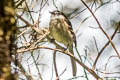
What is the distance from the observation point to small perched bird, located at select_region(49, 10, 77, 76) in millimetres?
4887

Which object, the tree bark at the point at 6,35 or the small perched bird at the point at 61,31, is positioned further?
the small perched bird at the point at 61,31

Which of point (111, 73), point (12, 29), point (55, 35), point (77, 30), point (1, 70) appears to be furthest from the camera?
point (55, 35)

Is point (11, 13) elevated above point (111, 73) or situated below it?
above

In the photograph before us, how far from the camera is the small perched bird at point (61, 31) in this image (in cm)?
489

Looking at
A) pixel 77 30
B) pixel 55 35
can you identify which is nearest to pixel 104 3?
pixel 77 30

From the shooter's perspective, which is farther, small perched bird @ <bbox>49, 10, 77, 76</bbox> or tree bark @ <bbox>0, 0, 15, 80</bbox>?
small perched bird @ <bbox>49, 10, 77, 76</bbox>

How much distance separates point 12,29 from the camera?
1.22 meters

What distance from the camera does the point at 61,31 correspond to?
5.13 meters

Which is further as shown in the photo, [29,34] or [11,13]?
[29,34]

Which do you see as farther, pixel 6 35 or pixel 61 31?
pixel 61 31

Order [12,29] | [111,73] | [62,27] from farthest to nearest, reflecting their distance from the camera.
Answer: [62,27] → [111,73] → [12,29]

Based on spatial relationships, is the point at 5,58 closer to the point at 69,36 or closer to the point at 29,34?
the point at 29,34

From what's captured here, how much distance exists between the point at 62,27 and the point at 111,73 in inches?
96.2

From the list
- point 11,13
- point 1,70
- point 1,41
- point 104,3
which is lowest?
point 1,70
